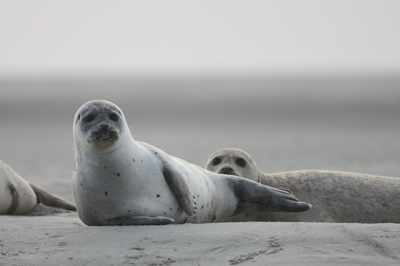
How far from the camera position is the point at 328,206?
557 centimetres

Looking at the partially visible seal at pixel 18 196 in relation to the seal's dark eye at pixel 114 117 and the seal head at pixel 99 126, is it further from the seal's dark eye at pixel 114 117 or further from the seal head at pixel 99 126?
the seal's dark eye at pixel 114 117

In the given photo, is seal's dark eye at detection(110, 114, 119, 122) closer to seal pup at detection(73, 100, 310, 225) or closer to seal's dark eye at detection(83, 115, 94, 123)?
seal pup at detection(73, 100, 310, 225)

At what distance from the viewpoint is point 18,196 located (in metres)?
5.98

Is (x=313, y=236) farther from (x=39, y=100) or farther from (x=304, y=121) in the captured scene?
(x=39, y=100)

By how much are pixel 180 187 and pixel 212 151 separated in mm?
9990

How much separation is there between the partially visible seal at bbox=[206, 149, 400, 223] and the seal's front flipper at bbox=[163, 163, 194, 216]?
1136 mm

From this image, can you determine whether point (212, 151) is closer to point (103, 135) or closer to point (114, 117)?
point (114, 117)

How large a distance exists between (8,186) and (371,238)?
3.65 m

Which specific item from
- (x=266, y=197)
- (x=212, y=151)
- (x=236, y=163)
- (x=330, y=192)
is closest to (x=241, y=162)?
(x=236, y=163)

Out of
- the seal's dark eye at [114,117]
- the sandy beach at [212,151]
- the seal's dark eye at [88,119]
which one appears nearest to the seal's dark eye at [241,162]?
the sandy beach at [212,151]

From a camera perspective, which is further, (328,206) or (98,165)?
(328,206)

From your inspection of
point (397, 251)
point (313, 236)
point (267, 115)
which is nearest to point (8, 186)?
point (313, 236)

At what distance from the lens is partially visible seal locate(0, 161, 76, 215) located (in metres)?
5.77

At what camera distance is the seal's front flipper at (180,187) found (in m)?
4.26
